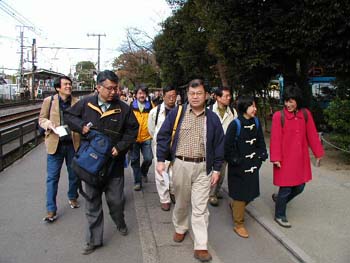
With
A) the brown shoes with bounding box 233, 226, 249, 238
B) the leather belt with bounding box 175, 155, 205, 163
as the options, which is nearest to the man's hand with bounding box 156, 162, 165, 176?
the leather belt with bounding box 175, 155, 205, 163

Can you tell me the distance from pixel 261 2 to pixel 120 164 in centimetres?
748

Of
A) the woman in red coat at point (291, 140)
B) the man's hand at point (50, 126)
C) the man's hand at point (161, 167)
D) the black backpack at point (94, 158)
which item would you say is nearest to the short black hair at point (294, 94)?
the woman in red coat at point (291, 140)

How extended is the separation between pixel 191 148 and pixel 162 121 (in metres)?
1.66

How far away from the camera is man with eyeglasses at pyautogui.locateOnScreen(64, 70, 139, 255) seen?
374 centimetres

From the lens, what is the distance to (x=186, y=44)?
20766 millimetres

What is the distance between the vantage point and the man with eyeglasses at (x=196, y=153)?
146 inches

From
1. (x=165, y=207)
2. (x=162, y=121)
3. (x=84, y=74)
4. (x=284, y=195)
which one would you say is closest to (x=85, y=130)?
(x=162, y=121)

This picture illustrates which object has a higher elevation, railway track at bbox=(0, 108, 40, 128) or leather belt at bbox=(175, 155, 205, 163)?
leather belt at bbox=(175, 155, 205, 163)

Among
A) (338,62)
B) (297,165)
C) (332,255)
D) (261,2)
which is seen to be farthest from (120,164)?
(261,2)

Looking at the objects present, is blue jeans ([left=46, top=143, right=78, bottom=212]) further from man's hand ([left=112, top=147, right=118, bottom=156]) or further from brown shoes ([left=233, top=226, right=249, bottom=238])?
brown shoes ([left=233, top=226, right=249, bottom=238])

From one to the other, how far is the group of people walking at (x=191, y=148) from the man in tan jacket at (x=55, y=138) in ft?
0.04

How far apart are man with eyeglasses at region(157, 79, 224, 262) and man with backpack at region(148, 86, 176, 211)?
4.59 ft

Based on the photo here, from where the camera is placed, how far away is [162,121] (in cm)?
531

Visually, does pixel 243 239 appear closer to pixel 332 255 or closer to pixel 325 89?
pixel 332 255
